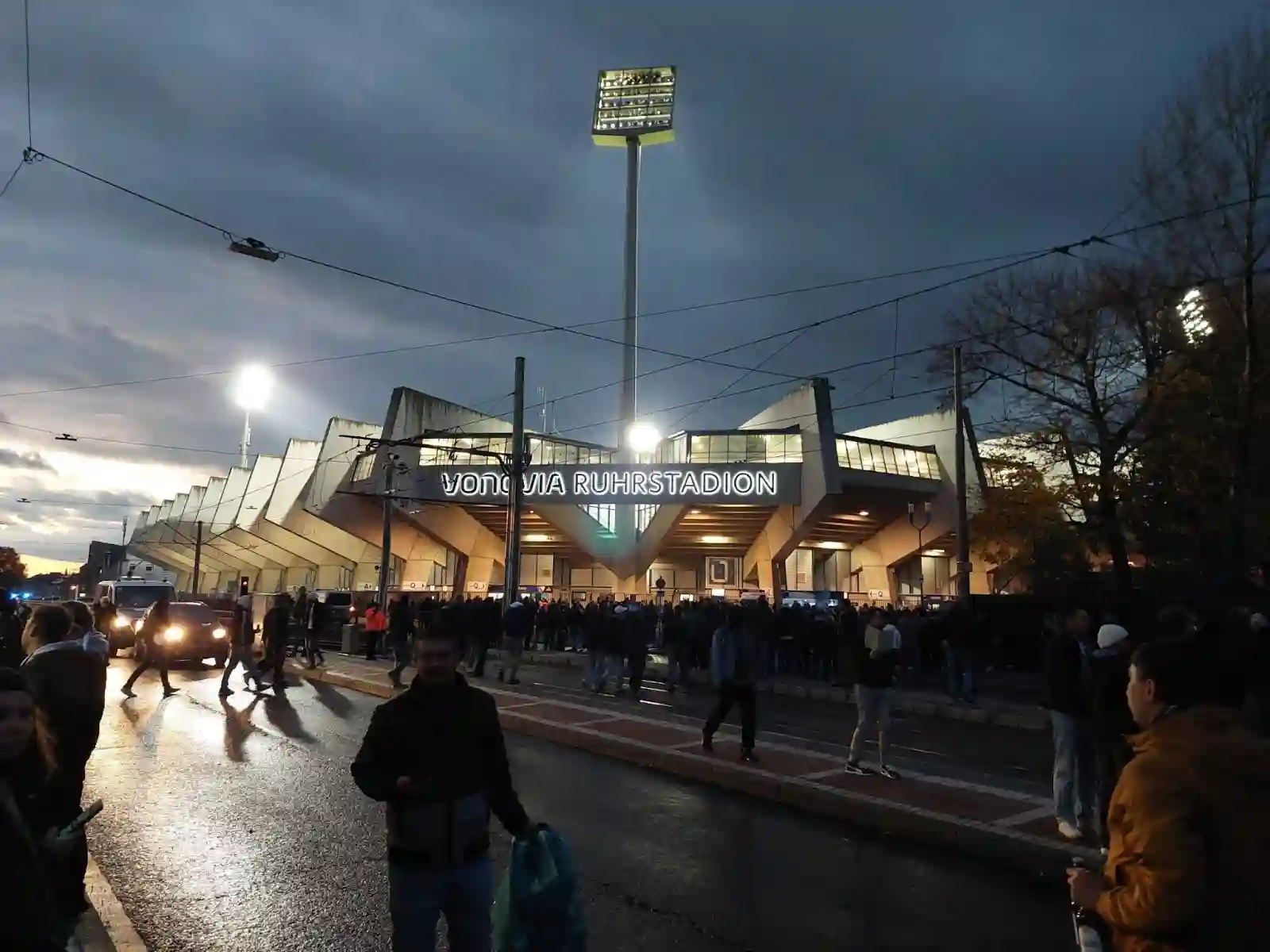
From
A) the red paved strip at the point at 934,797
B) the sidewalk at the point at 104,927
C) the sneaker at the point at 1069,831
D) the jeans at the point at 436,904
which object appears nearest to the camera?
the jeans at the point at 436,904

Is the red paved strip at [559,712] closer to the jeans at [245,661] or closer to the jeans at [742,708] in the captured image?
the jeans at [742,708]

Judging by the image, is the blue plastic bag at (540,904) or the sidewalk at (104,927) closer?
the blue plastic bag at (540,904)

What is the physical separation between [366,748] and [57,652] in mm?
2180

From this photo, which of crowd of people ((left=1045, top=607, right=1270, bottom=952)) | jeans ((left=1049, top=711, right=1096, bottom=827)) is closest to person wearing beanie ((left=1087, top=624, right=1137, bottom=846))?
jeans ((left=1049, top=711, right=1096, bottom=827))

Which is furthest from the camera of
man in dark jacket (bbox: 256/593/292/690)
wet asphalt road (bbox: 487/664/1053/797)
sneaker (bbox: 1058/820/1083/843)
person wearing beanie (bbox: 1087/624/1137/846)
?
man in dark jacket (bbox: 256/593/292/690)

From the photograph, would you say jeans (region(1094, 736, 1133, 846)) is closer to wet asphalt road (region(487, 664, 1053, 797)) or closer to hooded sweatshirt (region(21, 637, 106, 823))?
wet asphalt road (region(487, 664, 1053, 797))

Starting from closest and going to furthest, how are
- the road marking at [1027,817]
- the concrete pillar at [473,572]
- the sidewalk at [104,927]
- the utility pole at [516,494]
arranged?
the sidewalk at [104,927] < the road marking at [1027,817] < the utility pole at [516,494] < the concrete pillar at [473,572]

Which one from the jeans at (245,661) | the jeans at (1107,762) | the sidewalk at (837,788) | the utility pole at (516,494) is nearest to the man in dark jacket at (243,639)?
the jeans at (245,661)

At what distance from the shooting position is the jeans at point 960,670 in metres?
17.0

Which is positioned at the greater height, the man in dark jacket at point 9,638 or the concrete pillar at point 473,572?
the concrete pillar at point 473,572

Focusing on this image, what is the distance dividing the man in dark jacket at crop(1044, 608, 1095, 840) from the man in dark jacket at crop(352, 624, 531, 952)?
518 cm

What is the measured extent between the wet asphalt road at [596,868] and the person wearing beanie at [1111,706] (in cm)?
90

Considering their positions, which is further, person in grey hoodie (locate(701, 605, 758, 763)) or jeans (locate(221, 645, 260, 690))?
Answer: jeans (locate(221, 645, 260, 690))

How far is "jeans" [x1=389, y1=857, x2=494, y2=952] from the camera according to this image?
3176mm
